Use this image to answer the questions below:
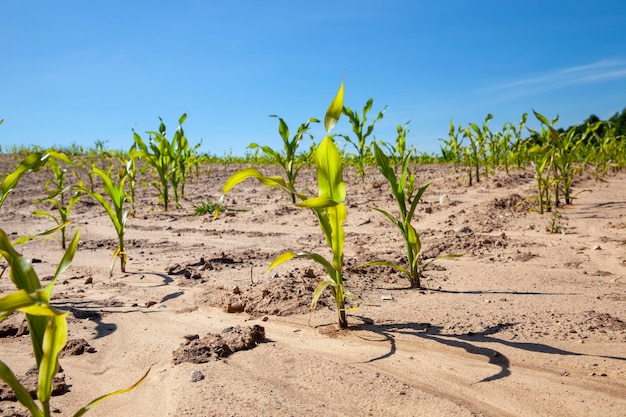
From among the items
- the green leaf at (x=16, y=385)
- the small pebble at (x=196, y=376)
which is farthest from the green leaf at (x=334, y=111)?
the green leaf at (x=16, y=385)

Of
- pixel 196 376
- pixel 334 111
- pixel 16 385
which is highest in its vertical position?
pixel 334 111

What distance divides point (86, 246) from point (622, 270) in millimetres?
3822

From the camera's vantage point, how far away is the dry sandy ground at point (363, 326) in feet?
4.48

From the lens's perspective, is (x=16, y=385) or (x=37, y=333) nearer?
(x=16, y=385)

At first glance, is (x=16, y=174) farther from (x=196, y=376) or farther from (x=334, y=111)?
(x=334, y=111)

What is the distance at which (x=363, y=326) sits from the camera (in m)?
1.95

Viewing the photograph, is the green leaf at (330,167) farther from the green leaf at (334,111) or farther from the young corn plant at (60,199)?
the young corn plant at (60,199)

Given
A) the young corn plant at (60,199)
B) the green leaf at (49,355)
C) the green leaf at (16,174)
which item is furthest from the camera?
the young corn plant at (60,199)

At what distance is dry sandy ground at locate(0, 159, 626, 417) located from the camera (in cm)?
137

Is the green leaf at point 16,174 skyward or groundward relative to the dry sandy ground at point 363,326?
skyward

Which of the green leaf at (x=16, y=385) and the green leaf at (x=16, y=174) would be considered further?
the green leaf at (x=16, y=174)

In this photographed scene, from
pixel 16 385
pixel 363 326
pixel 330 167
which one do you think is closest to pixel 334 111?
pixel 330 167

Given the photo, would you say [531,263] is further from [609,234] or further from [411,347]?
[411,347]

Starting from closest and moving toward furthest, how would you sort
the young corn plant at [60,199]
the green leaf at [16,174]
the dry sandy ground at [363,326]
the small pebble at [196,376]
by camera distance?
the dry sandy ground at [363,326]
the small pebble at [196,376]
the green leaf at [16,174]
the young corn plant at [60,199]
